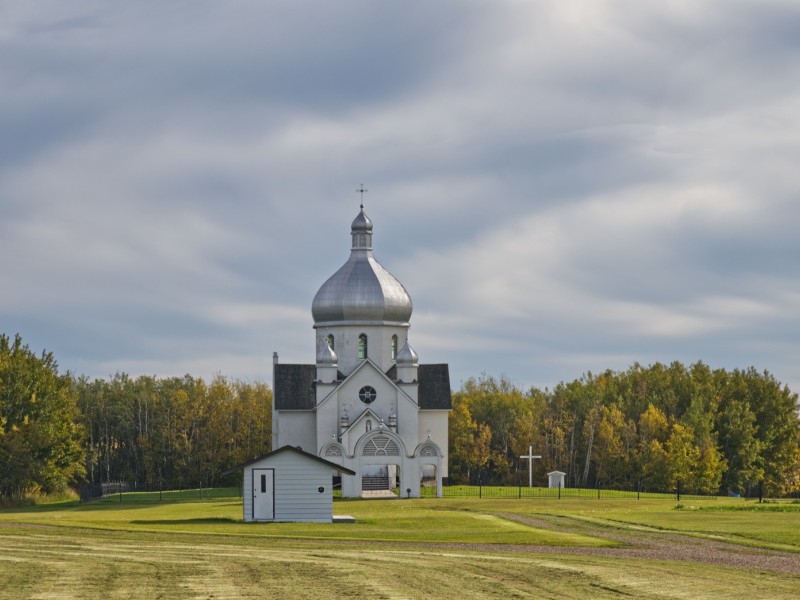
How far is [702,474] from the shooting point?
326 ft

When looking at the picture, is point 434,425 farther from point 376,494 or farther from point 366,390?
point 376,494

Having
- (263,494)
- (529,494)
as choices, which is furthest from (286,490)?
(529,494)

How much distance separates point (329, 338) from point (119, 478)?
36413mm

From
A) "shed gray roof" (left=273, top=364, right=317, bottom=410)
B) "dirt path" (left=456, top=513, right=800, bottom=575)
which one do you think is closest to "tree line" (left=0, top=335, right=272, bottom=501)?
"shed gray roof" (left=273, top=364, right=317, bottom=410)

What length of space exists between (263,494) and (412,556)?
22134mm

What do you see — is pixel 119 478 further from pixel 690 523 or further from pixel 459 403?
pixel 690 523

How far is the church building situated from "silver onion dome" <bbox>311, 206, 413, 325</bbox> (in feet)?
0.23

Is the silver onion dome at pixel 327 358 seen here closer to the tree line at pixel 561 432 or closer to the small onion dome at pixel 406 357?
the small onion dome at pixel 406 357

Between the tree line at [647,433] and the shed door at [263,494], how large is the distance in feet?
162

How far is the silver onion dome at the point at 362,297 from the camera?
92.9m

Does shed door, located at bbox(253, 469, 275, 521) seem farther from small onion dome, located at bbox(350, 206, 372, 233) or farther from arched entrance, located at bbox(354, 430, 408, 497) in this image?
small onion dome, located at bbox(350, 206, 372, 233)

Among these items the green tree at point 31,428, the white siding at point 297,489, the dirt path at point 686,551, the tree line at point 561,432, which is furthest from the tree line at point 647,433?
the dirt path at point 686,551

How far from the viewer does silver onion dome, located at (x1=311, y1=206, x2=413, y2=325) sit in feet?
305

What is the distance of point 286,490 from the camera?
56.0m
